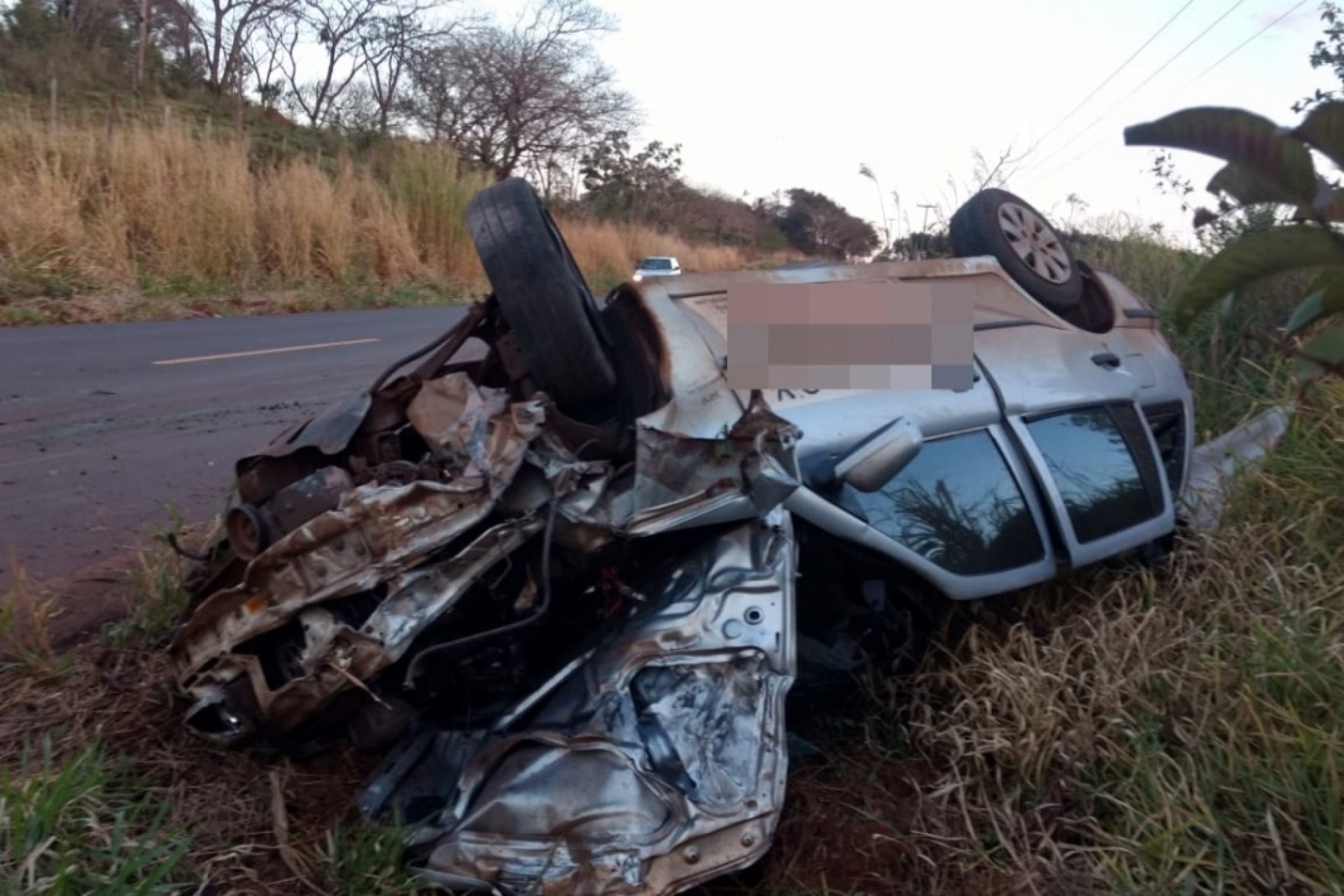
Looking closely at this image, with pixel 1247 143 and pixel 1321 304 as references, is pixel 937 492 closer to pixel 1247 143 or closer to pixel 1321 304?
pixel 1321 304

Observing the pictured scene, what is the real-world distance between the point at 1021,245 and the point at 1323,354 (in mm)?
2505

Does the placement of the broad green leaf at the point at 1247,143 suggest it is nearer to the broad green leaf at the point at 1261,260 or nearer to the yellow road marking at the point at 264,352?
the broad green leaf at the point at 1261,260

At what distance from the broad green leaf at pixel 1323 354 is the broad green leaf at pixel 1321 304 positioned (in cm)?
3

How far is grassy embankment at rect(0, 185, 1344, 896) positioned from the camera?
276cm

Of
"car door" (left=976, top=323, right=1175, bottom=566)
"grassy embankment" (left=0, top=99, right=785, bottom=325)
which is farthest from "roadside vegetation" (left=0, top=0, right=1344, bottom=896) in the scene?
"grassy embankment" (left=0, top=99, right=785, bottom=325)

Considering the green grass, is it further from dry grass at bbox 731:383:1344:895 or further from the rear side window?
the rear side window

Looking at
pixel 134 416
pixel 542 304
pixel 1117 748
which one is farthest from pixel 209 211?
pixel 1117 748

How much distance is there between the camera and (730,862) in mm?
2615

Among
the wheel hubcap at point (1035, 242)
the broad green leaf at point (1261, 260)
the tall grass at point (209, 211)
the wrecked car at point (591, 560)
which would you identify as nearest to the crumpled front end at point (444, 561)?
the wrecked car at point (591, 560)

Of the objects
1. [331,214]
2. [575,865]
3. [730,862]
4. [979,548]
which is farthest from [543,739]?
[331,214]

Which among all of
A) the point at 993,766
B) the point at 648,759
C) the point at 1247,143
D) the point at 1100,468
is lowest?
the point at 993,766

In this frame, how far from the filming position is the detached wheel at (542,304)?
3246mm

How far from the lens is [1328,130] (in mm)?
1769

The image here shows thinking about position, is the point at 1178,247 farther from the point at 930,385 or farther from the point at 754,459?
the point at 754,459
